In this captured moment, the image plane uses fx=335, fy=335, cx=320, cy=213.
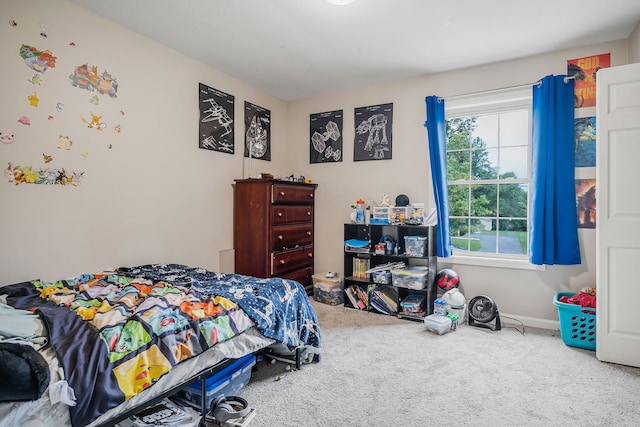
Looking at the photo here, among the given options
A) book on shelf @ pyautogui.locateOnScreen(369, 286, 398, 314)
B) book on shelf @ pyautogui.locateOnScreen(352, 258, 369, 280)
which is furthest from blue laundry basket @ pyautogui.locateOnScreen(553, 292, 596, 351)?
book on shelf @ pyautogui.locateOnScreen(352, 258, 369, 280)

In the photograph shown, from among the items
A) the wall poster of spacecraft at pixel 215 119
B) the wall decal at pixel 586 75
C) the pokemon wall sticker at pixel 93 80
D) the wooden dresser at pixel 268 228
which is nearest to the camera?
the pokemon wall sticker at pixel 93 80

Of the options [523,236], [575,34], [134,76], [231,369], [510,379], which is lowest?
[510,379]

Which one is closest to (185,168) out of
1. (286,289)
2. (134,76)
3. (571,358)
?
(134,76)

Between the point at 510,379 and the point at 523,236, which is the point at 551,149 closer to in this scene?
the point at 523,236

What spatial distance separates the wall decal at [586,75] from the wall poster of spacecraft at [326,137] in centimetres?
236

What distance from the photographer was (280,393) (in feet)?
6.57

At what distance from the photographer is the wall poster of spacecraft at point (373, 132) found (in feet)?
12.8

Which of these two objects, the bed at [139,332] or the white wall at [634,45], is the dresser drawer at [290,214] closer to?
the bed at [139,332]

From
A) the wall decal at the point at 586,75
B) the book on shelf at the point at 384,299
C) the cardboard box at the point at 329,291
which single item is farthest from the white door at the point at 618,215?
the cardboard box at the point at 329,291

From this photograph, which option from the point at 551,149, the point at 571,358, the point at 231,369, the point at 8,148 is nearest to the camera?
→ the point at 231,369

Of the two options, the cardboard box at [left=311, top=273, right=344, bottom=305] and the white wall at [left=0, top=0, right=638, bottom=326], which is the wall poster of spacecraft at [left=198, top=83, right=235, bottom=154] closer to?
the white wall at [left=0, top=0, right=638, bottom=326]

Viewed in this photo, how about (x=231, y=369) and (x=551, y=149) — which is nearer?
(x=231, y=369)

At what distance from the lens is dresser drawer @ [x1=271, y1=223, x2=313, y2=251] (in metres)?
3.63

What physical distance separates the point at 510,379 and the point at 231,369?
1.78 meters
